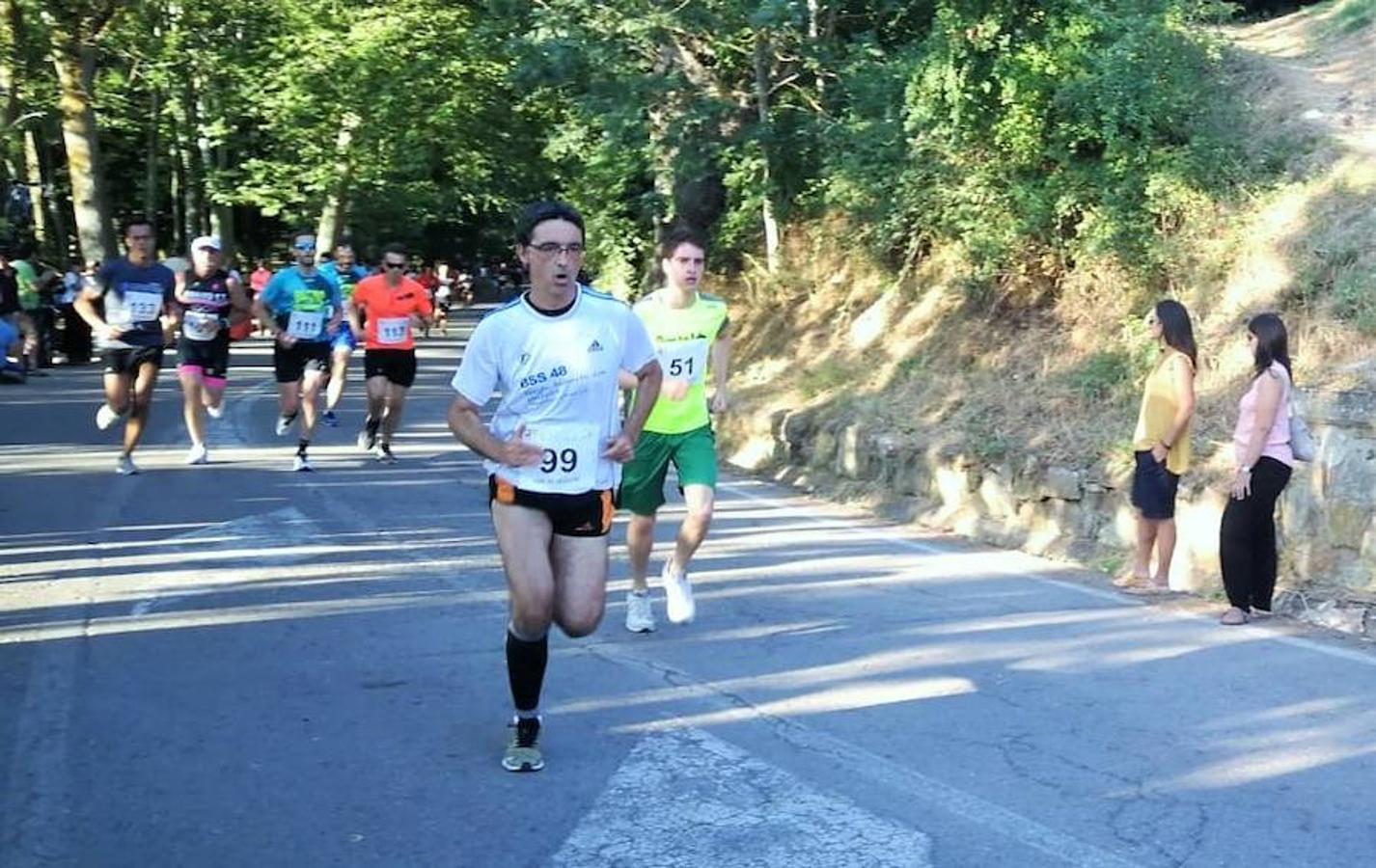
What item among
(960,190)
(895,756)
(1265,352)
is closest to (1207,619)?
(1265,352)

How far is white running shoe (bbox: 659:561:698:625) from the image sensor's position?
26.3 ft

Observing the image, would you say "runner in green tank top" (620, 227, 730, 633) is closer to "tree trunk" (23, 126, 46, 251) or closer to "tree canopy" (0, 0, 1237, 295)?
"tree canopy" (0, 0, 1237, 295)

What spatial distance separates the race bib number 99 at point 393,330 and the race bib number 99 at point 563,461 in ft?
29.2

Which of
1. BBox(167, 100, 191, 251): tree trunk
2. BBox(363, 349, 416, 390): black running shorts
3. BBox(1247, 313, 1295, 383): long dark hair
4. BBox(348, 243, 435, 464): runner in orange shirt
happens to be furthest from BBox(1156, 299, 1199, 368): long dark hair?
BBox(167, 100, 191, 251): tree trunk

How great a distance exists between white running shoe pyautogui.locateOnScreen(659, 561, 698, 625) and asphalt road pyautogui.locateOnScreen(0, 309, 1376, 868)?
0.12m

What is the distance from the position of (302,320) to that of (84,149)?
1905 centimetres

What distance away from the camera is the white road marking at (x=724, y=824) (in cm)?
489

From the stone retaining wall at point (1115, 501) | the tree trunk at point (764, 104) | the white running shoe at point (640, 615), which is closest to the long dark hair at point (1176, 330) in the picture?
the stone retaining wall at point (1115, 501)

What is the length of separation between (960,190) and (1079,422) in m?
3.30

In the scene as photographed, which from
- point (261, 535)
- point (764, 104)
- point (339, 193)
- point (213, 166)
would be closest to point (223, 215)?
point (213, 166)

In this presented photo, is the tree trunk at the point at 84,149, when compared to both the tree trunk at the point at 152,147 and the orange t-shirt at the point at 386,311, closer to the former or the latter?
the tree trunk at the point at 152,147

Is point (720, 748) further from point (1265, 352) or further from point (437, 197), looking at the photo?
point (437, 197)

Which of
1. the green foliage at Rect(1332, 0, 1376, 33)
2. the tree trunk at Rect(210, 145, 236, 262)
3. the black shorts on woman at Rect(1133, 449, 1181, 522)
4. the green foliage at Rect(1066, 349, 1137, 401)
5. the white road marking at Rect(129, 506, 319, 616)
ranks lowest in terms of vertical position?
the white road marking at Rect(129, 506, 319, 616)

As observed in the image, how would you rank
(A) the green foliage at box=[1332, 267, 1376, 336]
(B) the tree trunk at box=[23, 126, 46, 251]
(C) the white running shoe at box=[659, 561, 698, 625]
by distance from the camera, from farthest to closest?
1. (B) the tree trunk at box=[23, 126, 46, 251]
2. (A) the green foliage at box=[1332, 267, 1376, 336]
3. (C) the white running shoe at box=[659, 561, 698, 625]
